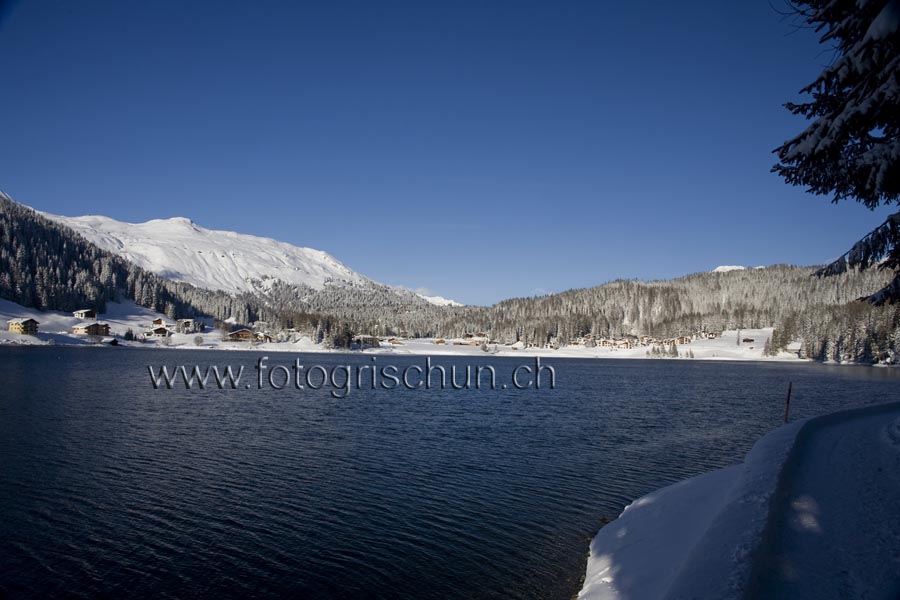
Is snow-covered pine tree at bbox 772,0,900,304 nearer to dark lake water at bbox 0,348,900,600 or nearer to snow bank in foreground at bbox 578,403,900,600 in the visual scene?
snow bank in foreground at bbox 578,403,900,600

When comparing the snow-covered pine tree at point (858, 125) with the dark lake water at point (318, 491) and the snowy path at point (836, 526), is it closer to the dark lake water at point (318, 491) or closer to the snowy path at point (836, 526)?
the snowy path at point (836, 526)

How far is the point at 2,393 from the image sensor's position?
4447cm

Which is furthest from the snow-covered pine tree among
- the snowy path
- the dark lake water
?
the dark lake water

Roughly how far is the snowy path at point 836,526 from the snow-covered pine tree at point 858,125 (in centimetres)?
452

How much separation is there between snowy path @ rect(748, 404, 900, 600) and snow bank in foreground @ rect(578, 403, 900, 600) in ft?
0.11

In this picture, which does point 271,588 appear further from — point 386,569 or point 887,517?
point 887,517

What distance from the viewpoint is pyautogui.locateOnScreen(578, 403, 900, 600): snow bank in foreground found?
9258 millimetres

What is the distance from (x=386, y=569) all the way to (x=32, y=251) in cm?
22672

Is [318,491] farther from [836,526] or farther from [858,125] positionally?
[858,125]

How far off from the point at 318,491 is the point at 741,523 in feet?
49.2

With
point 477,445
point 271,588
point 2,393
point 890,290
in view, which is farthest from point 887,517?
point 2,393

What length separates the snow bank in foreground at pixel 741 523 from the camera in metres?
9.26

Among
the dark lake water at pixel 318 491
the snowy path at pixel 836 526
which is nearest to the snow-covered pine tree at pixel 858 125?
the snowy path at pixel 836 526

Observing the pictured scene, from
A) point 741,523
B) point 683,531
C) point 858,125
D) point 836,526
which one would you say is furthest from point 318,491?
point 858,125
